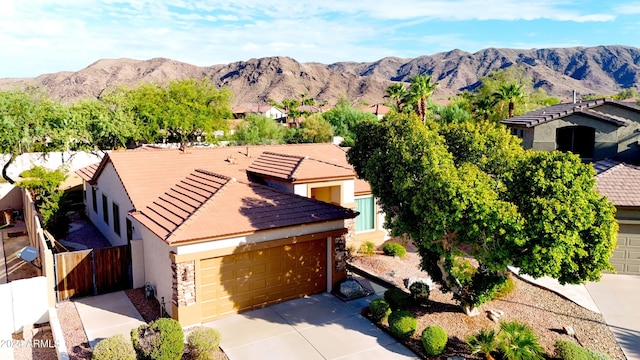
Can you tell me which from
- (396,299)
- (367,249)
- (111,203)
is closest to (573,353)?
(396,299)

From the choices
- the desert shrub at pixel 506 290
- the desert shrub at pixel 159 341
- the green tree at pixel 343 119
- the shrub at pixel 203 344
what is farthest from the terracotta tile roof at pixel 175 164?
the green tree at pixel 343 119

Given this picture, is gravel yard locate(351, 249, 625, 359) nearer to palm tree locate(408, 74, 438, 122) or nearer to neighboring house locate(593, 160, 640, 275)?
neighboring house locate(593, 160, 640, 275)

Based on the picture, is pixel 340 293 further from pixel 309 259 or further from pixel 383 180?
pixel 383 180

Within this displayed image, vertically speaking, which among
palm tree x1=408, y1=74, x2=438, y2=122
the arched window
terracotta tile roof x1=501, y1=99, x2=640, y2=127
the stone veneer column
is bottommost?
the stone veneer column

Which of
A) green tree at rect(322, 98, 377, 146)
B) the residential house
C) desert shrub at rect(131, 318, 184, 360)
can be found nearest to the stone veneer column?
desert shrub at rect(131, 318, 184, 360)

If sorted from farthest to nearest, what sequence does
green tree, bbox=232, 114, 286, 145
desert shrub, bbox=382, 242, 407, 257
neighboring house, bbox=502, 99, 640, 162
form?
green tree, bbox=232, 114, 286, 145
neighboring house, bbox=502, 99, 640, 162
desert shrub, bbox=382, 242, 407, 257

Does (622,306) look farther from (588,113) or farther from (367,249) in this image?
(588,113)

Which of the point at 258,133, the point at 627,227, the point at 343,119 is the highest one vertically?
the point at 343,119
